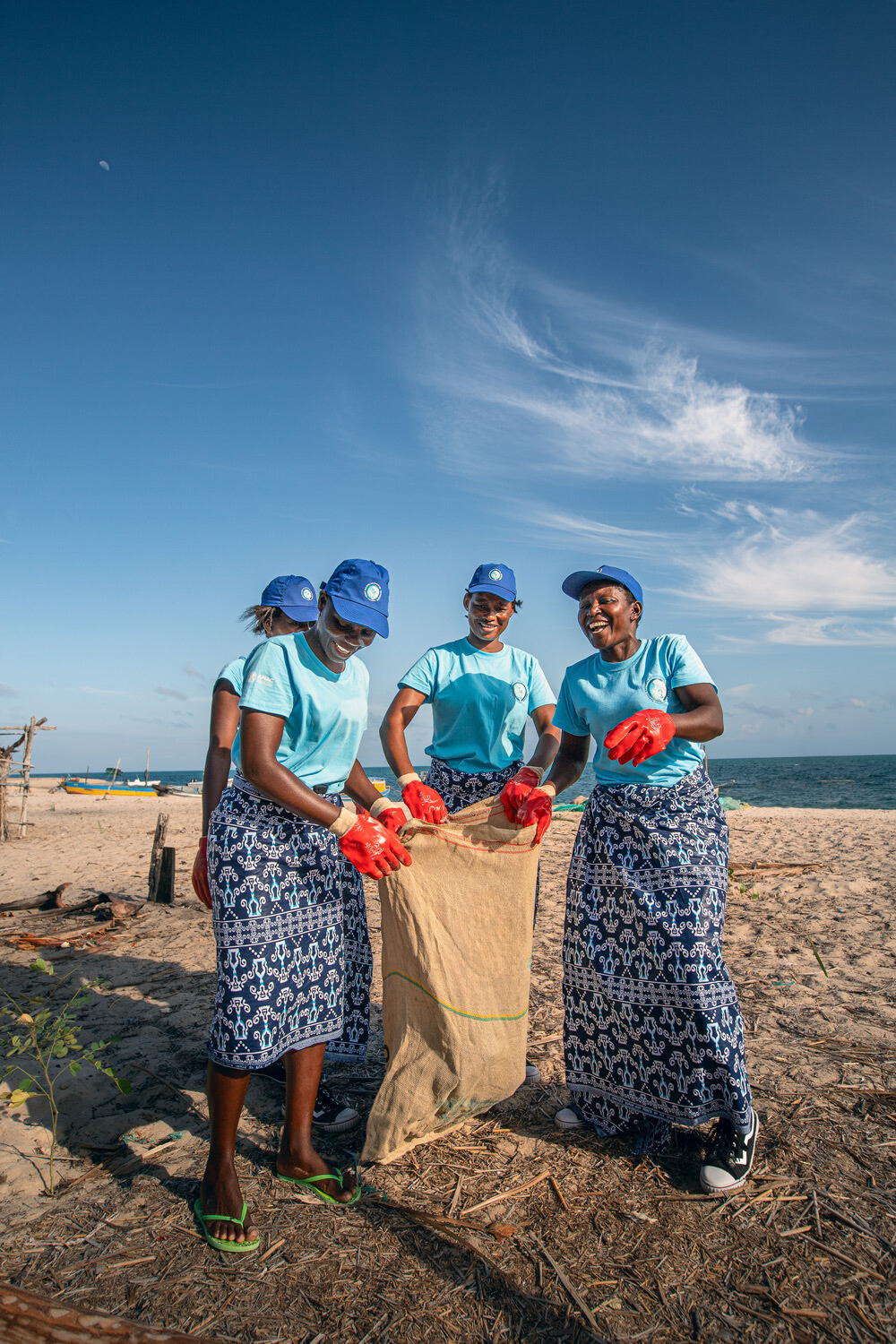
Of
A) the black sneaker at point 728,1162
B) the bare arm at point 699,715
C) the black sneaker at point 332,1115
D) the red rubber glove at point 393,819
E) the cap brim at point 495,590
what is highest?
the cap brim at point 495,590

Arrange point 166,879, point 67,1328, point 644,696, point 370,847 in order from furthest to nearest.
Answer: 1. point 166,879
2. point 644,696
3. point 370,847
4. point 67,1328

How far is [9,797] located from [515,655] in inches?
1411

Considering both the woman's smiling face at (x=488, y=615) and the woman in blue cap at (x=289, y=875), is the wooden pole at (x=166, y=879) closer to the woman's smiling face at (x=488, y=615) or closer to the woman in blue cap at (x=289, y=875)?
the woman's smiling face at (x=488, y=615)

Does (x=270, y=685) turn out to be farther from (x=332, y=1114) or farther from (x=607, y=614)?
(x=332, y=1114)

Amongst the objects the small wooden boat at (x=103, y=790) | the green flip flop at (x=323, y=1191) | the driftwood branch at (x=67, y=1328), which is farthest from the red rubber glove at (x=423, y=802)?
the small wooden boat at (x=103, y=790)

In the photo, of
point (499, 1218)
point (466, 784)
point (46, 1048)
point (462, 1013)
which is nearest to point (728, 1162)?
point (499, 1218)

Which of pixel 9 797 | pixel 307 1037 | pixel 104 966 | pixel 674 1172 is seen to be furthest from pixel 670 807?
pixel 9 797

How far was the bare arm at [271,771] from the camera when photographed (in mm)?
2494

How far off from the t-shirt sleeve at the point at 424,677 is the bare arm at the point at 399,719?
25 mm

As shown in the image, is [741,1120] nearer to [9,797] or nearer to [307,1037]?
[307,1037]

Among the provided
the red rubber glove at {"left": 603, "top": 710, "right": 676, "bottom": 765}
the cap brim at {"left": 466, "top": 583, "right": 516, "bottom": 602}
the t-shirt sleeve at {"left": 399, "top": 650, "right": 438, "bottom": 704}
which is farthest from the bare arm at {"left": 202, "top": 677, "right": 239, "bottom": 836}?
the red rubber glove at {"left": 603, "top": 710, "right": 676, "bottom": 765}

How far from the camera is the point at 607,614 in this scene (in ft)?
10.5

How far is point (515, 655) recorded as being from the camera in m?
3.94

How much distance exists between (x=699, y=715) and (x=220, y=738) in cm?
234
